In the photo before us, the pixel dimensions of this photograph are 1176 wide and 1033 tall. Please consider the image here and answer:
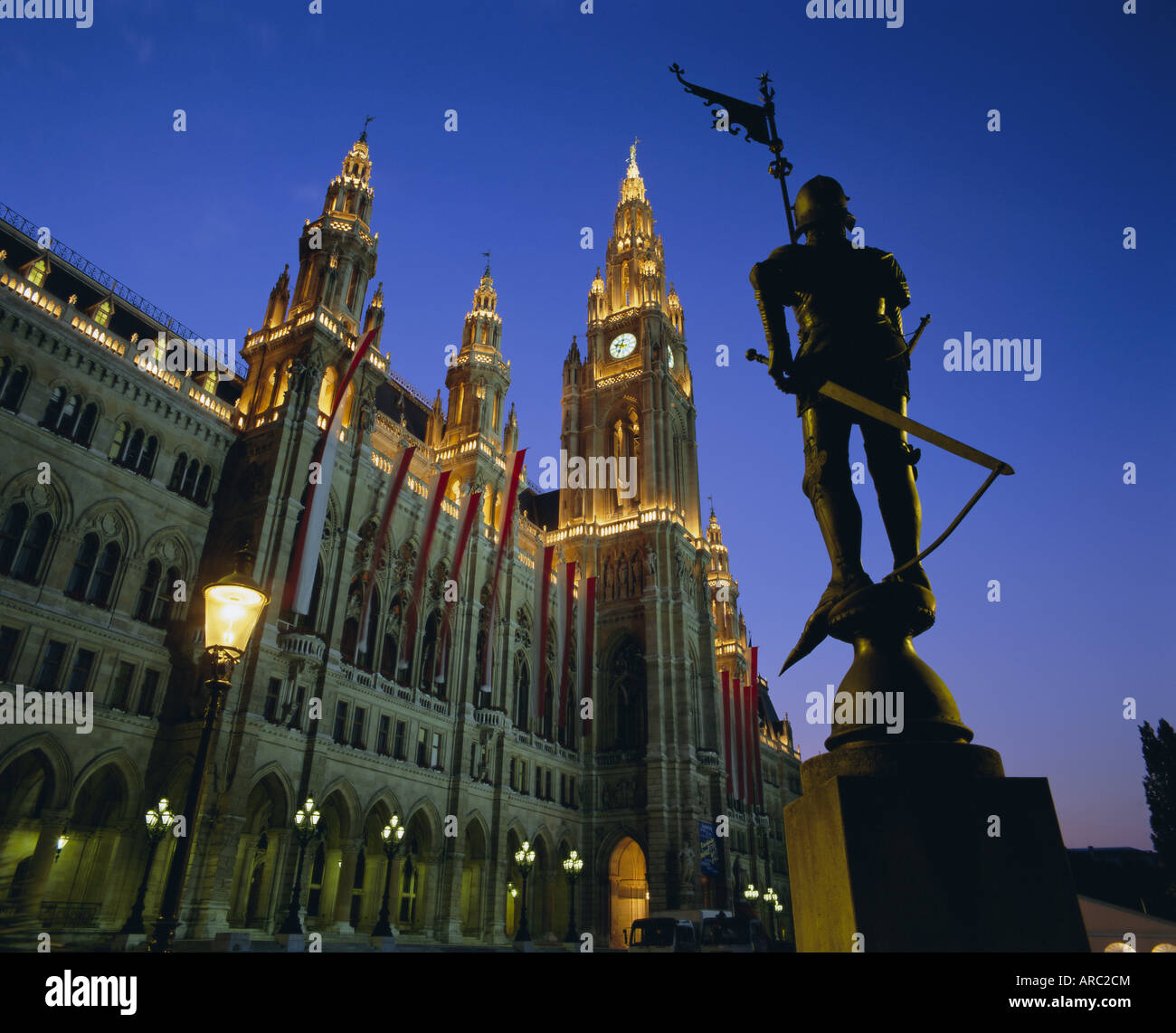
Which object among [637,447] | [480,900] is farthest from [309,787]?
[637,447]

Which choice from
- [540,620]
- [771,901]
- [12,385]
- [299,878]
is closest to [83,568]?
[12,385]

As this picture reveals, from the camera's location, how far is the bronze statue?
16.6 ft

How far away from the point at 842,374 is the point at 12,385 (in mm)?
27272

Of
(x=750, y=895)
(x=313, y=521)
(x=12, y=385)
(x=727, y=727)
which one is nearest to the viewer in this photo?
(x=12, y=385)

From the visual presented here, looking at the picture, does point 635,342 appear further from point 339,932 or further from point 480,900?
point 339,932

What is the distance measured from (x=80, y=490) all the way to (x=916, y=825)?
2795 centimetres

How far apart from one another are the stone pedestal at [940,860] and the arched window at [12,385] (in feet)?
90.7

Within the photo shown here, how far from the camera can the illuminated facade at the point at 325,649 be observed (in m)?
23.6

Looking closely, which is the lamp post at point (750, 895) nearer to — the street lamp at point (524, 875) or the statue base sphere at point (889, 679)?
the street lamp at point (524, 875)

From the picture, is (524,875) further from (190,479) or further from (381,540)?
(190,479)

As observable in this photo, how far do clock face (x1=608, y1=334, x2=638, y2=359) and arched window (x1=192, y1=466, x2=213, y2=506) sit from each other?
37.1m

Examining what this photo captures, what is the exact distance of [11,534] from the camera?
2306cm

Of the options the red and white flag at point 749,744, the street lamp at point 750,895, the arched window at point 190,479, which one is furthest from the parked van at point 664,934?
the arched window at point 190,479
